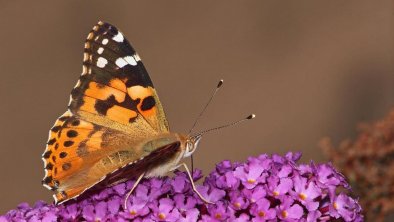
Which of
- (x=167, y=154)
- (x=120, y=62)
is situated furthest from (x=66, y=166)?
(x=120, y=62)

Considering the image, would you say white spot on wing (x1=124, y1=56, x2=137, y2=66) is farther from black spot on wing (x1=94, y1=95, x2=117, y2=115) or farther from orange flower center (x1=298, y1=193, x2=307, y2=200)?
orange flower center (x1=298, y1=193, x2=307, y2=200)

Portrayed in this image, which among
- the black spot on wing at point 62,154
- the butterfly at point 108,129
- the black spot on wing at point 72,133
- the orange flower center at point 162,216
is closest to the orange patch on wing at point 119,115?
the butterfly at point 108,129

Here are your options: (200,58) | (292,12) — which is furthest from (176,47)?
(292,12)

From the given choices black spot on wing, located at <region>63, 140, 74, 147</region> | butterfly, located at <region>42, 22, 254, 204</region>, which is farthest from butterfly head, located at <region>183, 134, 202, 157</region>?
black spot on wing, located at <region>63, 140, 74, 147</region>

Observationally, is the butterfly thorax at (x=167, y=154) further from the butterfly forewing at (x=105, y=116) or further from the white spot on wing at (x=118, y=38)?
the white spot on wing at (x=118, y=38)

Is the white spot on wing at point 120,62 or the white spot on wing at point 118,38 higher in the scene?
the white spot on wing at point 118,38

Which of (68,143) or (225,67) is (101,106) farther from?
(225,67)
